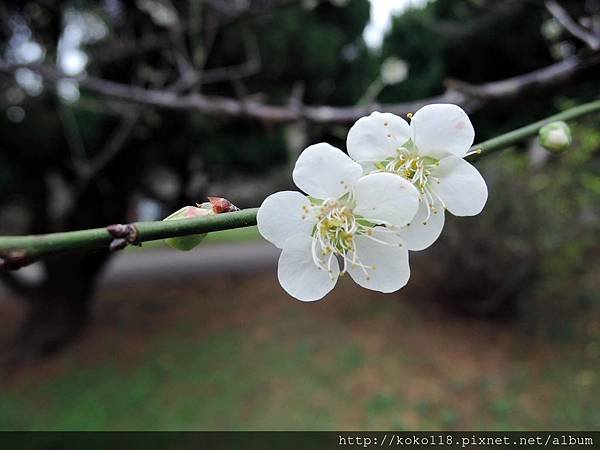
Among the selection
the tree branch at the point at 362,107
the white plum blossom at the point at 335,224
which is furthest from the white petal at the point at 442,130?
the tree branch at the point at 362,107

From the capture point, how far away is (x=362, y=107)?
5.46ft

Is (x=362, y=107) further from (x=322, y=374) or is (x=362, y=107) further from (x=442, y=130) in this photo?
(x=322, y=374)

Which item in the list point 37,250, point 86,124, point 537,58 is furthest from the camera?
point 537,58

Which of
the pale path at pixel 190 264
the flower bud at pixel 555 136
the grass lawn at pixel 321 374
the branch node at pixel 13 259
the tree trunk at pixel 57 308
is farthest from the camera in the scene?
the pale path at pixel 190 264

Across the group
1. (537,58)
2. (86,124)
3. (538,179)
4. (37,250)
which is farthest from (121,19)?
(537,58)

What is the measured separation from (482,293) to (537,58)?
4.33 meters

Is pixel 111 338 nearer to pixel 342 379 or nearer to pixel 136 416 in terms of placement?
pixel 136 416

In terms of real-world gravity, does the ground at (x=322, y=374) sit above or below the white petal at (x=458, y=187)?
above

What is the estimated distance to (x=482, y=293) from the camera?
161 inches

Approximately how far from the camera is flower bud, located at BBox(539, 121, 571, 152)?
0.62 metres

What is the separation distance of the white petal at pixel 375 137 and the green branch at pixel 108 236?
0.14 m

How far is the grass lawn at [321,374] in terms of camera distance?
3244 mm

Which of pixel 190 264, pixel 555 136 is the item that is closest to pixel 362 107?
pixel 555 136

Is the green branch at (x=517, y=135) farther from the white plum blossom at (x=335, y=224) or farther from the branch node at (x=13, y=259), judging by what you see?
the branch node at (x=13, y=259)
